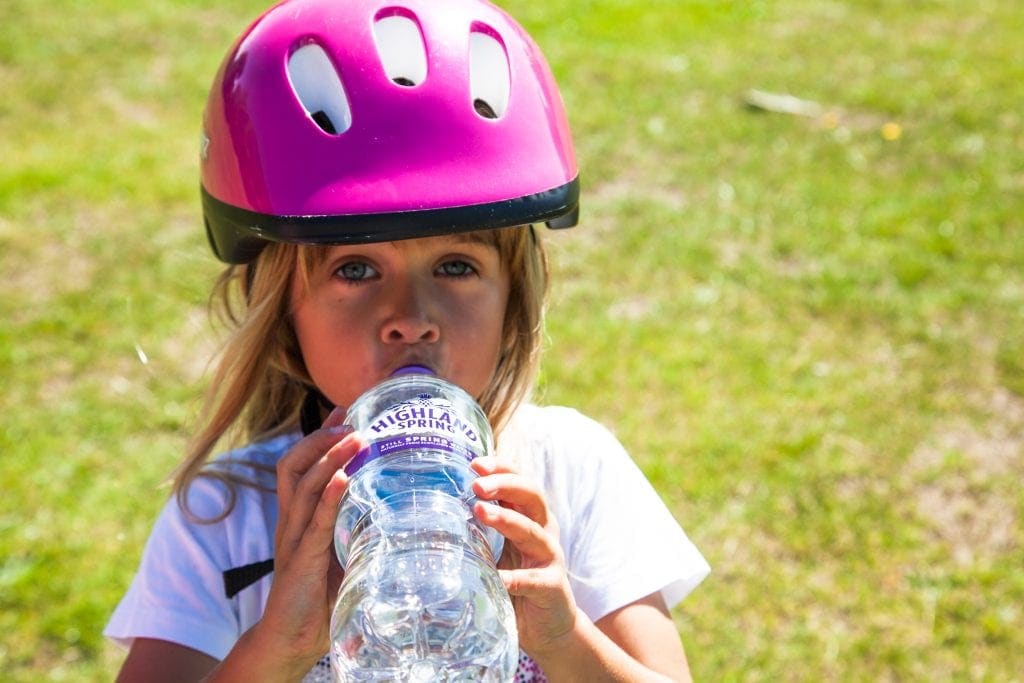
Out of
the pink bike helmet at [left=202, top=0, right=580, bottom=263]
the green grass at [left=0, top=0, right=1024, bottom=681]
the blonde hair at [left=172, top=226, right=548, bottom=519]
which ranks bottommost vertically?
the green grass at [left=0, top=0, right=1024, bottom=681]

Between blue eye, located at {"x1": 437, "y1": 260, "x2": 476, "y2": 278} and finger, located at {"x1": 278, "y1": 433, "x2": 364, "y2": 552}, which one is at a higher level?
blue eye, located at {"x1": 437, "y1": 260, "x2": 476, "y2": 278}

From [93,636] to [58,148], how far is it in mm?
4297

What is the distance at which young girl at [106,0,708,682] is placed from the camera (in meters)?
2.18

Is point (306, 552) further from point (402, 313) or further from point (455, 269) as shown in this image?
point (455, 269)

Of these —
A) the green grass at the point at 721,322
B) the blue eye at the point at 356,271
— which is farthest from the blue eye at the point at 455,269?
the green grass at the point at 721,322

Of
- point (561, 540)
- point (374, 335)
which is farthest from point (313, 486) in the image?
point (561, 540)

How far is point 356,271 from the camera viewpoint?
2451mm

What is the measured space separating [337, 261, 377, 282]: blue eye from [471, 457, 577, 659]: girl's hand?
0.55 meters

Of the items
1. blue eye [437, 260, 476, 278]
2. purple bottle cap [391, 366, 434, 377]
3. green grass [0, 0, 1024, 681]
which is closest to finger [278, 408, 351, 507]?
purple bottle cap [391, 366, 434, 377]

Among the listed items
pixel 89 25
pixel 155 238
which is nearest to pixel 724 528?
pixel 155 238

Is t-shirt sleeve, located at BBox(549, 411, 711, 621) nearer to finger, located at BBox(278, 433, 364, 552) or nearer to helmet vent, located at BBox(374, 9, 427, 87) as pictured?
finger, located at BBox(278, 433, 364, 552)

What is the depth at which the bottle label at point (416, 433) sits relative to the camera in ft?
6.63

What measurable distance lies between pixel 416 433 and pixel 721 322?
4.10 metres

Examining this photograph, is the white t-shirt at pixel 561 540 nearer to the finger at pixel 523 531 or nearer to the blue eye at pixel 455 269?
the blue eye at pixel 455 269
